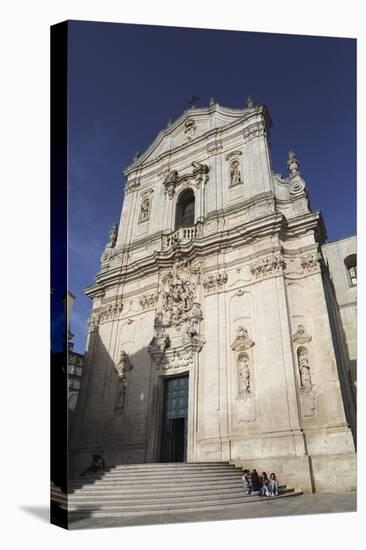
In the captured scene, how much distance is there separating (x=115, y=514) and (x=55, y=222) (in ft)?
15.1

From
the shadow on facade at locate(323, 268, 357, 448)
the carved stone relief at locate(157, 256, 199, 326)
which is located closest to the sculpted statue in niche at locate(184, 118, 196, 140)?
the carved stone relief at locate(157, 256, 199, 326)

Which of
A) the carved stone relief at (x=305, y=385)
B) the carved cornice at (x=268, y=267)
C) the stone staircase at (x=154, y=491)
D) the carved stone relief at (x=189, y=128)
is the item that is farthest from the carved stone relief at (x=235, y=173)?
the stone staircase at (x=154, y=491)

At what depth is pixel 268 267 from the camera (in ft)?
40.1

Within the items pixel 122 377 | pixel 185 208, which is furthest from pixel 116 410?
pixel 185 208

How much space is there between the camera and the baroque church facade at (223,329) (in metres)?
10.1

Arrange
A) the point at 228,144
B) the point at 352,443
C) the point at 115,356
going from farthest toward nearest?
the point at 228,144, the point at 115,356, the point at 352,443

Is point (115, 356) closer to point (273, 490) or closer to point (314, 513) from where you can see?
point (273, 490)

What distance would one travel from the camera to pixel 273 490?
8.35 m

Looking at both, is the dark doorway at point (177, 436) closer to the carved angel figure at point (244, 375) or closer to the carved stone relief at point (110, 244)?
the carved angel figure at point (244, 375)

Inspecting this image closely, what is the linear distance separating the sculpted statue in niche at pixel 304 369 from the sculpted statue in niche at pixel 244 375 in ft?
4.54

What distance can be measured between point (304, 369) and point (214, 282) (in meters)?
3.90

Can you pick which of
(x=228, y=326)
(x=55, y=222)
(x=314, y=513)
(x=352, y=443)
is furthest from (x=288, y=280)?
(x=55, y=222)

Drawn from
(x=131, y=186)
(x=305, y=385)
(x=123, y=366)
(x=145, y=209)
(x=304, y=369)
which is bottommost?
(x=305, y=385)

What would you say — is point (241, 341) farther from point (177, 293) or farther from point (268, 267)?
point (177, 293)
